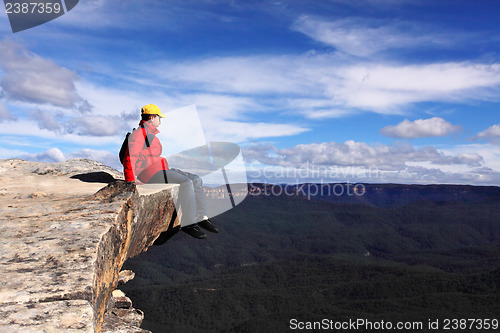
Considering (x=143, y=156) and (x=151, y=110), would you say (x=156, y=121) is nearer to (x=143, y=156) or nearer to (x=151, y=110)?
(x=151, y=110)

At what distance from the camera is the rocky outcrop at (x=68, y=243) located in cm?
455

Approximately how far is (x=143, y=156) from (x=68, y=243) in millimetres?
4722

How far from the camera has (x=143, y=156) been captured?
10.5 meters

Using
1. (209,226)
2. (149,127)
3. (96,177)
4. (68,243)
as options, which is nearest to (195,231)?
(209,226)

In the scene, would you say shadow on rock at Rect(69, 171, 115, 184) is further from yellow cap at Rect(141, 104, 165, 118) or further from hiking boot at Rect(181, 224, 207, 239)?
hiking boot at Rect(181, 224, 207, 239)

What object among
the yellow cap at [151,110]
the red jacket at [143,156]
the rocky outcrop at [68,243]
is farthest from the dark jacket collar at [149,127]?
the rocky outcrop at [68,243]

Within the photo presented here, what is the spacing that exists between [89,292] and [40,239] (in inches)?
74.1

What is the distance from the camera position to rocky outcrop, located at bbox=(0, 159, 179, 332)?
455 cm

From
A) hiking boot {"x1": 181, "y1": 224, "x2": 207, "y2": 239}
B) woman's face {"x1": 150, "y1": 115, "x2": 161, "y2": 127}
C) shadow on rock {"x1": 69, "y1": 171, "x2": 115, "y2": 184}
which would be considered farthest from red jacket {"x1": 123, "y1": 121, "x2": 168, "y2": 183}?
shadow on rock {"x1": 69, "y1": 171, "x2": 115, "y2": 184}

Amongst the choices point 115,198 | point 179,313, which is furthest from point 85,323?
point 179,313

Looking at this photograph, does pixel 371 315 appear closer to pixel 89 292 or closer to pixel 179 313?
pixel 179 313

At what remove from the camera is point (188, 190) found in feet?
34.9

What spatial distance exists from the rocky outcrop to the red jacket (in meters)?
0.52

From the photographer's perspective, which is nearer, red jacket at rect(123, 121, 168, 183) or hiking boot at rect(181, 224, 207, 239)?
red jacket at rect(123, 121, 168, 183)
